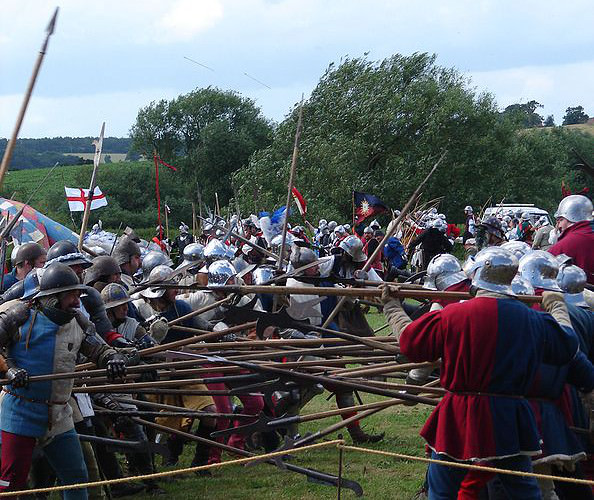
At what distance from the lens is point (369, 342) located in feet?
20.7

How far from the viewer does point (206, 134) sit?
48.3m

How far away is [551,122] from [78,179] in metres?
64.4

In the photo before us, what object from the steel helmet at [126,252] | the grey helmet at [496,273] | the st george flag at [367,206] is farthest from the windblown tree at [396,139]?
the grey helmet at [496,273]

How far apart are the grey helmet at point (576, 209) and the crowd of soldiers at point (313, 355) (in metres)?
0.01

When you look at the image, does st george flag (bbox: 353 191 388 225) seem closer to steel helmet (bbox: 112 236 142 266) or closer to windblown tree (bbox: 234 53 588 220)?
steel helmet (bbox: 112 236 142 266)

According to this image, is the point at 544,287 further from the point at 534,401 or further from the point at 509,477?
the point at 509,477

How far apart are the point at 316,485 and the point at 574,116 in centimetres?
9432

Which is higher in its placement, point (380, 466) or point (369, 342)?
point (369, 342)

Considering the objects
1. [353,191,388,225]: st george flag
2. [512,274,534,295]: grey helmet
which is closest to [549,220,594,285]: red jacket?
[512,274,534,295]: grey helmet

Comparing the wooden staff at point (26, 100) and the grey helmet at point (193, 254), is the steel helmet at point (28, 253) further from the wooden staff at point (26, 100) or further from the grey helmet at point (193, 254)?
the wooden staff at point (26, 100)

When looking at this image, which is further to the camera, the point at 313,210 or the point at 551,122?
the point at 551,122

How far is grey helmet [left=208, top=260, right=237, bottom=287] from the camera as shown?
9352 mm

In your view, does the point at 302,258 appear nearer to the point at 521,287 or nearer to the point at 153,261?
the point at 153,261

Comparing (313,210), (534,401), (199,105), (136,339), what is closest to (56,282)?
(136,339)
